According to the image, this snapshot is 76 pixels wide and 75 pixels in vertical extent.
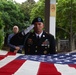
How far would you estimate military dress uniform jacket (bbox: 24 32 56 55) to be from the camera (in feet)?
17.1

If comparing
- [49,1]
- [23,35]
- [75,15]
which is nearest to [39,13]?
[75,15]

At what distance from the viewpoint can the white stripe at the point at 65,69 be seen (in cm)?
384

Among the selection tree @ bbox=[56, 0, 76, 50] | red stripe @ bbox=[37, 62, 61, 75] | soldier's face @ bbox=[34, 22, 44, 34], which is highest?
tree @ bbox=[56, 0, 76, 50]

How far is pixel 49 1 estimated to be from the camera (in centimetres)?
1251

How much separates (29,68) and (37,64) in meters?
0.36

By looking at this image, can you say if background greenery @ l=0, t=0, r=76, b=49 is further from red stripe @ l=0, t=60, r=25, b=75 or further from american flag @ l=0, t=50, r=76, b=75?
red stripe @ l=0, t=60, r=25, b=75

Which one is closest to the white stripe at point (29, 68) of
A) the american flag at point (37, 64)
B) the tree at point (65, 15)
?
the american flag at point (37, 64)

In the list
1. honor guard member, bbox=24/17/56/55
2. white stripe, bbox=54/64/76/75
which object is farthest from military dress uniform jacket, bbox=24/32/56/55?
white stripe, bbox=54/64/76/75

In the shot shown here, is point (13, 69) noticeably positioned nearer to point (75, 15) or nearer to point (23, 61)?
point (23, 61)

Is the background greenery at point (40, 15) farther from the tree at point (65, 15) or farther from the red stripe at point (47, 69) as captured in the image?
the red stripe at point (47, 69)

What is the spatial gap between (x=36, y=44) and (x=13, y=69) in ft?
4.24

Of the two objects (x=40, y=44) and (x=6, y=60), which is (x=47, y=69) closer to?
(x=6, y=60)

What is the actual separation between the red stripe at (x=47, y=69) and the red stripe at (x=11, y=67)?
0.83 ft

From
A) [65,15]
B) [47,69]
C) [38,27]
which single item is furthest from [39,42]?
[65,15]
